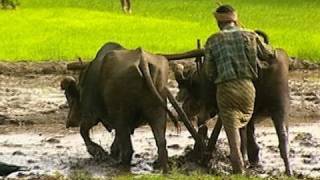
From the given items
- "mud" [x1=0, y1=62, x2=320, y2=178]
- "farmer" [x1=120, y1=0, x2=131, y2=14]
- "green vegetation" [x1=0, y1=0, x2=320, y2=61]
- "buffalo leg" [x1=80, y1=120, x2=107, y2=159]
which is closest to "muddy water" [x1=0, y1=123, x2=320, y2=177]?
"mud" [x1=0, y1=62, x2=320, y2=178]

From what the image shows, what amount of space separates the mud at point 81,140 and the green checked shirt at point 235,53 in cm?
138

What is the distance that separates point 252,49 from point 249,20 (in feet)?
88.6

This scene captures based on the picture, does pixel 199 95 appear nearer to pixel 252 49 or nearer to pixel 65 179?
pixel 252 49

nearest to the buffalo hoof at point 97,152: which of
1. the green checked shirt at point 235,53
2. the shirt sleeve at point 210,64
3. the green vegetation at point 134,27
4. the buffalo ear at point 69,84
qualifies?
the buffalo ear at point 69,84

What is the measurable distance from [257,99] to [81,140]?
4.26 m

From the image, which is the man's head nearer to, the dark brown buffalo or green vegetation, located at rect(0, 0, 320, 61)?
the dark brown buffalo

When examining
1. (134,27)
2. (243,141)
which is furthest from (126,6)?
(243,141)

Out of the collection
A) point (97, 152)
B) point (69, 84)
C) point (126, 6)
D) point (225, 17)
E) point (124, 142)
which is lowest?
point (126, 6)

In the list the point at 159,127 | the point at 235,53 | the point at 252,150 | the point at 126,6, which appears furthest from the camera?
the point at 126,6

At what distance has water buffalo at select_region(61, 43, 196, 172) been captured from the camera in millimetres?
12305

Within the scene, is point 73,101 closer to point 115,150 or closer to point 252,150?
point 115,150

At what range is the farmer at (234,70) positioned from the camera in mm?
11531

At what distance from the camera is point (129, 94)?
40.4 feet

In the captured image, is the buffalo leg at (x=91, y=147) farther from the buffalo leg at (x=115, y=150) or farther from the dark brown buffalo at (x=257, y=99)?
the dark brown buffalo at (x=257, y=99)
